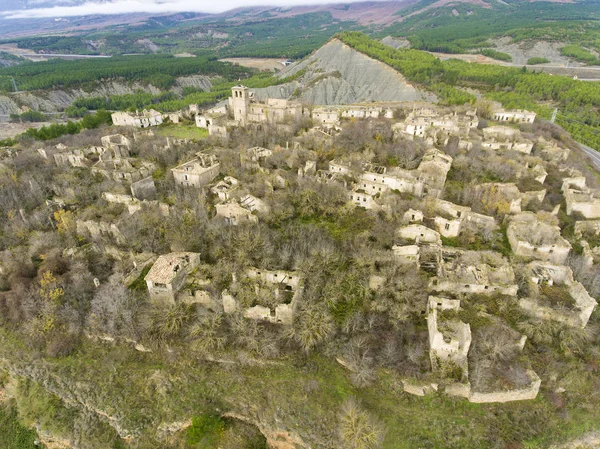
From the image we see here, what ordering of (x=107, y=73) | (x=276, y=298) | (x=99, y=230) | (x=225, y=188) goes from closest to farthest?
(x=276, y=298) < (x=99, y=230) < (x=225, y=188) < (x=107, y=73)

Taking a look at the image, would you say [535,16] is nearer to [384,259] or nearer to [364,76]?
[364,76]

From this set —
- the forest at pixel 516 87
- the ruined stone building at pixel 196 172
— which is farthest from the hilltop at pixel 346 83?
the ruined stone building at pixel 196 172

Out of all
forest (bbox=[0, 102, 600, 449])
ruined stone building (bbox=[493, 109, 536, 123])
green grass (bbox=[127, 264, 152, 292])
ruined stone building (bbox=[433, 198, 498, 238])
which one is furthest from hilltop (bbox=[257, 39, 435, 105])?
green grass (bbox=[127, 264, 152, 292])

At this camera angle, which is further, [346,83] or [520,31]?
[520,31]

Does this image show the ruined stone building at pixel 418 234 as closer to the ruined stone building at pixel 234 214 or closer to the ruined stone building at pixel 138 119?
the ruined stone building at pixel 234 214

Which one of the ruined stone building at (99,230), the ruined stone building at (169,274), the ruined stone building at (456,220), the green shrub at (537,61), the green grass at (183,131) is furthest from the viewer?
the green shrub at (537,61)

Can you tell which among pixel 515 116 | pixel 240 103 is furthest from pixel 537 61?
pixel 240 103

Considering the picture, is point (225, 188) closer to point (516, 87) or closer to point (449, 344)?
point (449, 344)
